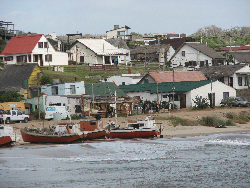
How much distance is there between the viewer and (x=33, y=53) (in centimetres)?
7550

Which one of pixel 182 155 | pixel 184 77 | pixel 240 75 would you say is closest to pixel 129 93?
pixel 184 77

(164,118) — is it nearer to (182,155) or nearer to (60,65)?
(182,155)

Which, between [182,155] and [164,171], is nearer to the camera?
[164,171]

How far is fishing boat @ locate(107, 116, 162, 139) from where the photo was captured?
40875mm

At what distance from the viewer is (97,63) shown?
83750 millimetres

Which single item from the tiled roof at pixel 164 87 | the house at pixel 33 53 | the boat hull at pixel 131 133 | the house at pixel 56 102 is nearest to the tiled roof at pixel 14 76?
the house at pixel 56 102

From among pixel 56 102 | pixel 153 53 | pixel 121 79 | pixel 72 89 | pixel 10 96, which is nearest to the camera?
pixel 56 102

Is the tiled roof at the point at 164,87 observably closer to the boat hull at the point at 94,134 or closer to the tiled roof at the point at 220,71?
the tiled roof at the point at 220,71

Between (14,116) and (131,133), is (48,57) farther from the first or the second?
(131,133)

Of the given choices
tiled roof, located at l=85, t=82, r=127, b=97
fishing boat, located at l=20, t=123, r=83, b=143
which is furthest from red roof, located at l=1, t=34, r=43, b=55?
fishing boat, located at l=20, t=123, r=83, b=143

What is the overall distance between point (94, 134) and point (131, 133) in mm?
3228

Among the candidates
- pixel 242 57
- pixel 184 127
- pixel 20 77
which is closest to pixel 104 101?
pixel 184 127

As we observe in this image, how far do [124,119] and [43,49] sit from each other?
1226 inches

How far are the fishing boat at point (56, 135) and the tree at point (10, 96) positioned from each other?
52.9ft
